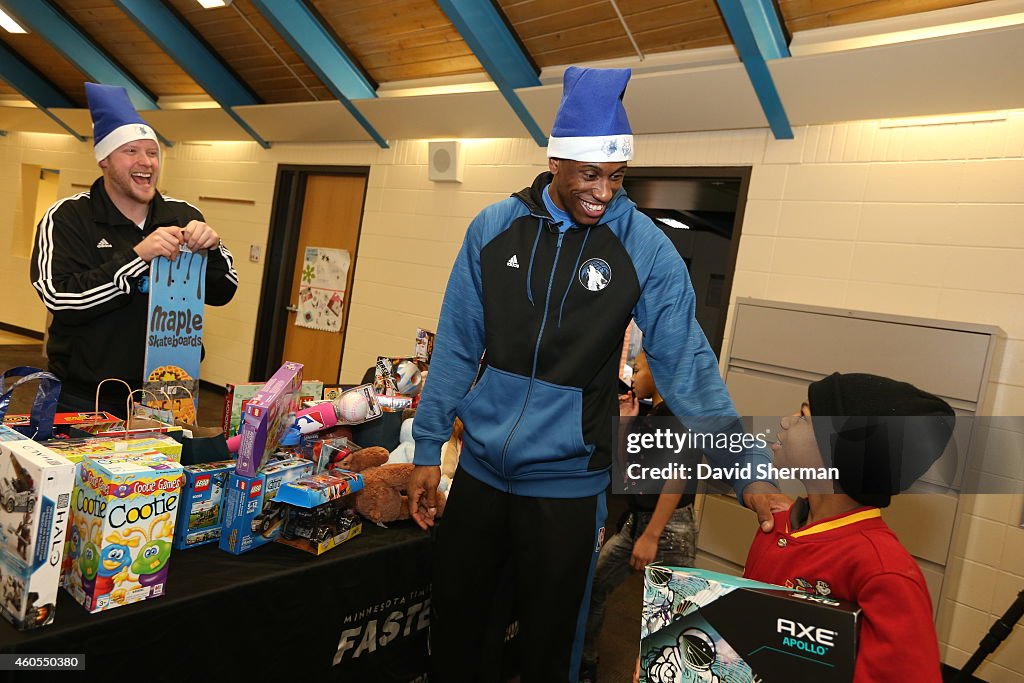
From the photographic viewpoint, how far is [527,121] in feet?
14.7

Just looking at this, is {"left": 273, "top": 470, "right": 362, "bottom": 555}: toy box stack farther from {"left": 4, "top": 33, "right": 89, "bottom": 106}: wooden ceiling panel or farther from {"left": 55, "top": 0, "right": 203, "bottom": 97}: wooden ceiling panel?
{"left": 4, "top": 33, "right": 89, "bottom": 106}: wooden ceiling panel

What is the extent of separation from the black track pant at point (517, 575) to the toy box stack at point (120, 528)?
576mm

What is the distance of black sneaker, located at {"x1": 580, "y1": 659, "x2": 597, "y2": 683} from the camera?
245cm

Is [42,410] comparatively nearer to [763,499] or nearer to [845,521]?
[763,499]

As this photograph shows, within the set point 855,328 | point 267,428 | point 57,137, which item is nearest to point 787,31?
point 855,328

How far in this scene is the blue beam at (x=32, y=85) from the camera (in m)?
7.46

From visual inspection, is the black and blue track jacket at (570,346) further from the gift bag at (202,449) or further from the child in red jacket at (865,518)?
the gift bag at (202,449)

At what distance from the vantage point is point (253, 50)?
5.76 m

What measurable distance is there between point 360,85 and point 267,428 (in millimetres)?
4572

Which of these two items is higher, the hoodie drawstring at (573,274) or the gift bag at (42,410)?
the hoodie drawstring at (573,274)

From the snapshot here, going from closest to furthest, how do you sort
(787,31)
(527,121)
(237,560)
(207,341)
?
(237,560) → (787,31) → (527,121) → (207,341)

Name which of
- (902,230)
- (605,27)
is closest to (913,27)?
(902,230)

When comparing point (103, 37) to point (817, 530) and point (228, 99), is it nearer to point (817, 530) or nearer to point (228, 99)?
point (228, 99)

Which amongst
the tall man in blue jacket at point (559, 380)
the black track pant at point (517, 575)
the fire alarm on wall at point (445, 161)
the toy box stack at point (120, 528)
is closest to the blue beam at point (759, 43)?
the tall man in blue jacket at point (559, 380)
